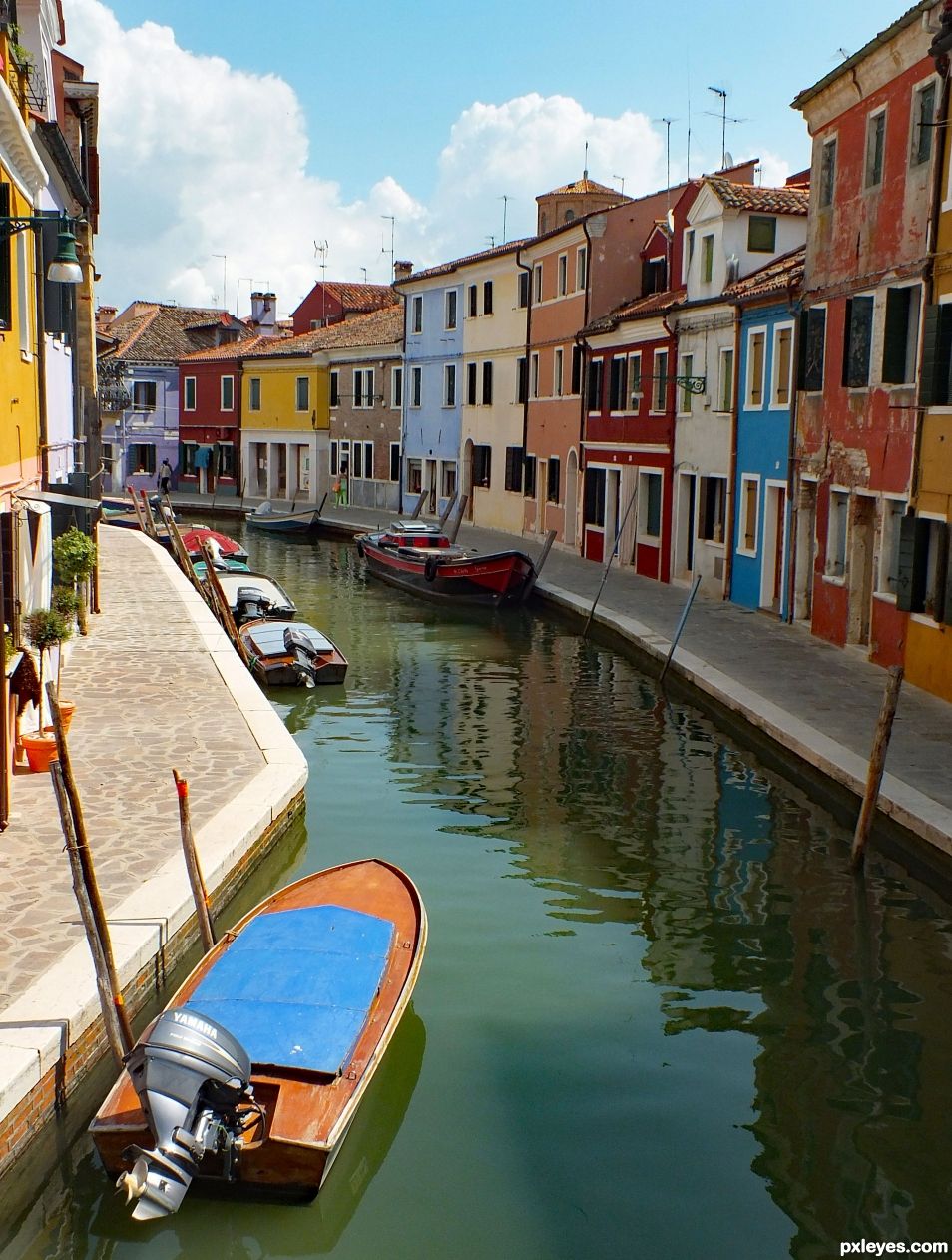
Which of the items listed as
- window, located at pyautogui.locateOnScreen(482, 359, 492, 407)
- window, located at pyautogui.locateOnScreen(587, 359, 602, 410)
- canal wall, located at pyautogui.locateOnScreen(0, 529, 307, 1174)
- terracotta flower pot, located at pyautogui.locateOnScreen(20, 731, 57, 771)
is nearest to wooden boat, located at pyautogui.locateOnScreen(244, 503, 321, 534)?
window, located at pyautogui.locateOnScreen(482, 359, 492, 407)

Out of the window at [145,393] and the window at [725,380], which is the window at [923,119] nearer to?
the window at [725,380]

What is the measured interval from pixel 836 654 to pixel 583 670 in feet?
13.2

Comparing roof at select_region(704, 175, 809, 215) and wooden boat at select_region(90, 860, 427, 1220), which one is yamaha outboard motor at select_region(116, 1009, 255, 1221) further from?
roof at select_region(704, 175, 809, 215)

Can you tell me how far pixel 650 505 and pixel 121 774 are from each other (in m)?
19.6

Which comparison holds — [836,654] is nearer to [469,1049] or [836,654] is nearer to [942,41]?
[942,41]

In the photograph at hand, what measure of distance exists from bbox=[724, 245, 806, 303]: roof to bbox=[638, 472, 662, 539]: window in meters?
5.22

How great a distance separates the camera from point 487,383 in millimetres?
42250

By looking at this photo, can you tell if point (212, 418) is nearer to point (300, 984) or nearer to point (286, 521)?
point (286, 521)

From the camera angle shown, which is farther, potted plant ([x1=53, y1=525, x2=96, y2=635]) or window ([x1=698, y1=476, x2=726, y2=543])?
window ([x1=698, y1=476, x2=726, y2=543])

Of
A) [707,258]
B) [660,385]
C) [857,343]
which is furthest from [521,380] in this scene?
[857,343]

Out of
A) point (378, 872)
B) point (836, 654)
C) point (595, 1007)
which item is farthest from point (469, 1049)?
point (836, 654)

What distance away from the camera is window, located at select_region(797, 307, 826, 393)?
20.5 metres

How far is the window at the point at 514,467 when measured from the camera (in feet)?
129

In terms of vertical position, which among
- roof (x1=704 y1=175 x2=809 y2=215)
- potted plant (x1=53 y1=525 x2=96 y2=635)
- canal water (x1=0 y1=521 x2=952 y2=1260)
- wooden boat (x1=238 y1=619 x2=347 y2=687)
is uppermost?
roof (x1=704 y1=175 x2=809 y2=215)
